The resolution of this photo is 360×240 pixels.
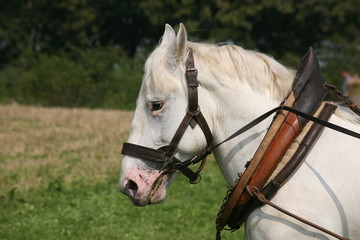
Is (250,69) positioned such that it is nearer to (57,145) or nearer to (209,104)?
(209,104)

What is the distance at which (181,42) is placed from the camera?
130 inches

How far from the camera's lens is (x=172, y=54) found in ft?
11.0

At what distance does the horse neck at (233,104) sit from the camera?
3.36m

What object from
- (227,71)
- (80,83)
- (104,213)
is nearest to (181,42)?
(227,71)

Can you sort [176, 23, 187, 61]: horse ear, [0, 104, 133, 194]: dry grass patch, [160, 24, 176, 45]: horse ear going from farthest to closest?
[0, 104, 133, 194]: dry grass patch → [160, 24, 176, 45]: horse ear → [176, 23, 187, 61]: horse ear

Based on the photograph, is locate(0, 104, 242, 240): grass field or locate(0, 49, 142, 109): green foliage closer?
locate(0, 104, 242, 240): grass field

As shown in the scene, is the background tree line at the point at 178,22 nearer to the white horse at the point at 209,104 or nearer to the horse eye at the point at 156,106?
the white horse at the point at 209,104

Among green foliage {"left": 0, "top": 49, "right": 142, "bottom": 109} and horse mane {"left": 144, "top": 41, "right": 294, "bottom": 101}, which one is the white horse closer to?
horse mane {"left": 144, "top": 41, "right": 294, "bottom": 101}

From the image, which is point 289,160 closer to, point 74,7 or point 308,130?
point 308,130

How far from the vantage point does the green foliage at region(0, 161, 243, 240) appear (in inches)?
274

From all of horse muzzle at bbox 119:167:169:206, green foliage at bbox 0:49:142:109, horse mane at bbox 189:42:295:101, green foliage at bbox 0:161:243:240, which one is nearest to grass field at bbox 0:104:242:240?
green foliage at bbox 0:161:243:240

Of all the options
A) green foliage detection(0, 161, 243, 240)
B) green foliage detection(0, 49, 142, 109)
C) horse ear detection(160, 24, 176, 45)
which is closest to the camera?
horse ear detection(160, 24, 176, 45)

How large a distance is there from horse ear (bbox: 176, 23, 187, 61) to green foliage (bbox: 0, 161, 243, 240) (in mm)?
3580

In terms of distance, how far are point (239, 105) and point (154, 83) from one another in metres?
0.51
